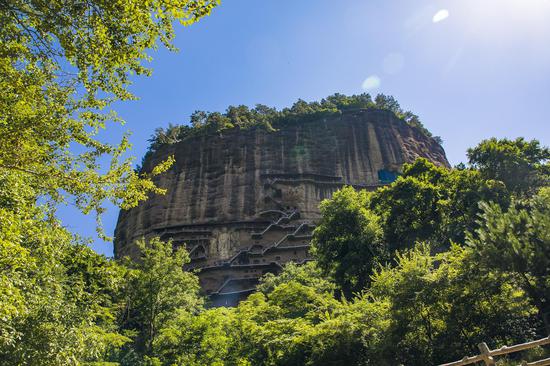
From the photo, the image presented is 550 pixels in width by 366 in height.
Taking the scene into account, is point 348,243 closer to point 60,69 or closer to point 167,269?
point 167,269

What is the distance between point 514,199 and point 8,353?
2142 centimetres

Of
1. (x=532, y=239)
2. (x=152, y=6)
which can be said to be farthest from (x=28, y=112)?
(x=532, y=239)

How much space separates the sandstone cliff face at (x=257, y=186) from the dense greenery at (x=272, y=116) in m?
1.58

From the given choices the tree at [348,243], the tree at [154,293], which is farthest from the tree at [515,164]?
the tree at [154,293]

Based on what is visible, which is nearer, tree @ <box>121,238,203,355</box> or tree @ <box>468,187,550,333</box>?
tree @ <box>468,187,550,333</box>

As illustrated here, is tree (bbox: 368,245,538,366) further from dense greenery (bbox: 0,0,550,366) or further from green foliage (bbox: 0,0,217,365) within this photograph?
green foliage (bbox: 0,0,217,365)

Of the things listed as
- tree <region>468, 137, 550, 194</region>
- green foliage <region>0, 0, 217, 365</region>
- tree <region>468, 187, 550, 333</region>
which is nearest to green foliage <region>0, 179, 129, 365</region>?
green foliage <region>0, 0, 217, 365</region>

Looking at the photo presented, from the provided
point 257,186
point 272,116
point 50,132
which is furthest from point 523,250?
point 272,116

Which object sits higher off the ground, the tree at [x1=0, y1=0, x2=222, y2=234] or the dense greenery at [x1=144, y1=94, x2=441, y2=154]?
the dense greenery at [x1=144, y1=94, x2=441, y2=154]

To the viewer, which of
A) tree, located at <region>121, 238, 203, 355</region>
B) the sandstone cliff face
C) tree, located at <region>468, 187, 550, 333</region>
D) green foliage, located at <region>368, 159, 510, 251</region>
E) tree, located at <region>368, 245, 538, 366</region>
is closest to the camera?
tree, located at <region>468, 187, 550, 333</region>

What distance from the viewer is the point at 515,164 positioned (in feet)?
72.6

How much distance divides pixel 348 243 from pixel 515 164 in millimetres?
10303

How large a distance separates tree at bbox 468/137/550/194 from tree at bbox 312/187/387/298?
711 cm

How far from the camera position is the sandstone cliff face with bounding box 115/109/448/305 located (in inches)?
1736
